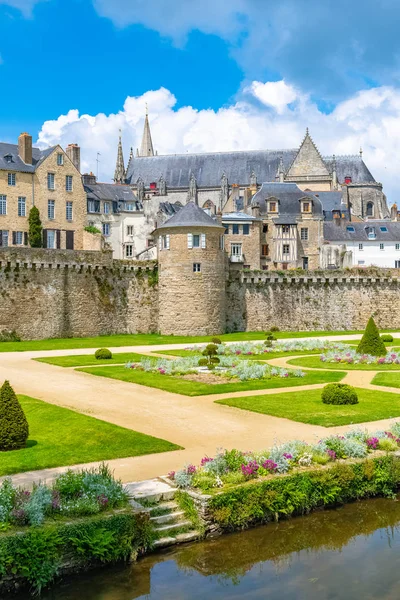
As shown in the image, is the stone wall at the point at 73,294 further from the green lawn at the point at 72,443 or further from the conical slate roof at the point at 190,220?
the green lawn at the point at 72,443

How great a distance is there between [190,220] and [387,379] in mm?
22006

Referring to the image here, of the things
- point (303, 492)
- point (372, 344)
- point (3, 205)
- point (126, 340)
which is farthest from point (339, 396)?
point (3, 205)

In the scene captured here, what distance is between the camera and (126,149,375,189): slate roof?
82375mm

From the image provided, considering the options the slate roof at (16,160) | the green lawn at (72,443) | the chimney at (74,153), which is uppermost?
the chimney at (74,153)

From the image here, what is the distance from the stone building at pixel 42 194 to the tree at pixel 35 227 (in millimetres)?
795

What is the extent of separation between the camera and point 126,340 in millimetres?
40625

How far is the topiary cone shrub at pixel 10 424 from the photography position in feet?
46.7

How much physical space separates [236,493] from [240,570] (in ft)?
4.92

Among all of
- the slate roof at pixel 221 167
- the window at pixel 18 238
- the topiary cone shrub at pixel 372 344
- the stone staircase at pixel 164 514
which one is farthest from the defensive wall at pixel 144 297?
the slate roof at pixel 221 167

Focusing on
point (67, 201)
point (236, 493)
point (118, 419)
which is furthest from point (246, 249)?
point (236, 493)

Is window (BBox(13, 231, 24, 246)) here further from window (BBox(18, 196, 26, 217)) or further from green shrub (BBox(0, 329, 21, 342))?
green shrub (BBox(0, 329, 21, 342))

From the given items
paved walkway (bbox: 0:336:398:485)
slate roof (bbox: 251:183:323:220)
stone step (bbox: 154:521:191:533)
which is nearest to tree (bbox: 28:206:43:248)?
slate roof (bbox: 251:183:323:220)

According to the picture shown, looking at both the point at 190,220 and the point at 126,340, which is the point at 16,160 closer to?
the point at 190,220

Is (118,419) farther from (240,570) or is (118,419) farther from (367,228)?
(367,228)
